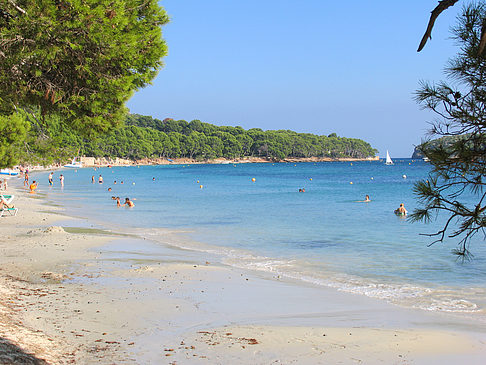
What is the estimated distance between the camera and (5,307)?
7.24 meters

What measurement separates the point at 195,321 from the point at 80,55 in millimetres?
4485

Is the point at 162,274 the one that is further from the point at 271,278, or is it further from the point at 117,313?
the point at 117,313

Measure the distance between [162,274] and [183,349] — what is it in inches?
207

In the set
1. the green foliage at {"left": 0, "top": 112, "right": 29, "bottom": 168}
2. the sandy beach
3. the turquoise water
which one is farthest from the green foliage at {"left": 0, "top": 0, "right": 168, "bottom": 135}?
the green foliage at {"left": 0, "top": 112, "right": 29, "bottom": 168}

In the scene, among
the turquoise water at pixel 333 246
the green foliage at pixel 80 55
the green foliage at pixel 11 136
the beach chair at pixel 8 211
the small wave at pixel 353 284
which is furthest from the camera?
the beach chair at pixel 8 211

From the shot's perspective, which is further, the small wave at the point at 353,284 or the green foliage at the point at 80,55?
the small wave at the point at 353,284

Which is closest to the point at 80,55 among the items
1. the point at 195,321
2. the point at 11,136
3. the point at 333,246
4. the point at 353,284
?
the point at 195,321

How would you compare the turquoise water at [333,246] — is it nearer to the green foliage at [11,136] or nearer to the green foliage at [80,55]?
the green foliage at [11,136]

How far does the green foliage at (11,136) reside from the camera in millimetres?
21625

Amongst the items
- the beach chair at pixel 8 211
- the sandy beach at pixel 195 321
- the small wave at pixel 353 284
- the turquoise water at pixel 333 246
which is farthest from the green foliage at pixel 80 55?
the beach chair at pixel 8 211

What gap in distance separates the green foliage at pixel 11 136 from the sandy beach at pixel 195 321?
10.3 m

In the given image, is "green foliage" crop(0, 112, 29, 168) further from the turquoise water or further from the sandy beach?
the sandy beach

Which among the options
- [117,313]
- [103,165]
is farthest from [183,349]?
[103,165]

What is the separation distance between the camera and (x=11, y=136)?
22438 mm
